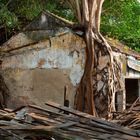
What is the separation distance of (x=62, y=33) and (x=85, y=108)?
2.03m

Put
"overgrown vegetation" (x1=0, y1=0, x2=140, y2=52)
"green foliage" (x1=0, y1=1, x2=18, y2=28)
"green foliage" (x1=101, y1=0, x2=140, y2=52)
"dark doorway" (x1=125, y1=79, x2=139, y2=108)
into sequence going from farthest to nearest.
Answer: "green foliage" (x1=101, y1=0, x2=140, y2=52) → "dark doorway" (x1=125, y1=79, x2=139, y2=108) → "overgrown vegetation" (x1=0, y1=0, x2=140, y2=52) → "green foliage" (x1=0, y1=1, x2=18, y2=28)

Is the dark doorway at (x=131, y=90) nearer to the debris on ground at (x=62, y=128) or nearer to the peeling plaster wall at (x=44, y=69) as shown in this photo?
the peeling plaster wall at (x=44, y=69)

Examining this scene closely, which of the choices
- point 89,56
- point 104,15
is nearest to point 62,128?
point 89,56

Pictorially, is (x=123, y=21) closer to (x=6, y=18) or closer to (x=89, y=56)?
(x=6, y=18)

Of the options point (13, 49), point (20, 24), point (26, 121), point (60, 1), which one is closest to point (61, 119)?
point (26, 121)

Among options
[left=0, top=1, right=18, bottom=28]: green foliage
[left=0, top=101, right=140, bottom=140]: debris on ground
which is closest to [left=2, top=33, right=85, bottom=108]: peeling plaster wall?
[left=0, top=1, right=18, bottom=28]: green foliage

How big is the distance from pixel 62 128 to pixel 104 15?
12414mm

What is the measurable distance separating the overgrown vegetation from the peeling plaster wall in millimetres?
1813

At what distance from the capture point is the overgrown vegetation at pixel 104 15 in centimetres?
1325

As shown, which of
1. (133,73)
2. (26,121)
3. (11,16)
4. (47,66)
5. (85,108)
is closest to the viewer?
(26,121)

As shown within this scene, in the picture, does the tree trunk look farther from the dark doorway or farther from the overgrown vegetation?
the dark doorway

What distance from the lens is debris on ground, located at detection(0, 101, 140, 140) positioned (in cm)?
491

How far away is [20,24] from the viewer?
1413 cm

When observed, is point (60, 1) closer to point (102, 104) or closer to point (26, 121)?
point (102, 104)
